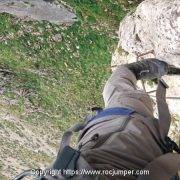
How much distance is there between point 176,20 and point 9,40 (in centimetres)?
371

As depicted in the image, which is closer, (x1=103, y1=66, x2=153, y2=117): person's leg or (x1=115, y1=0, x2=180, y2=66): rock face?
(x1=103, y1=66, x2=153, y2=117): person's leg

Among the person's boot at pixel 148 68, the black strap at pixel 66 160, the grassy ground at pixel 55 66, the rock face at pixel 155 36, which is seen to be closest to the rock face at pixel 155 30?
the rock face at pixel 155 36

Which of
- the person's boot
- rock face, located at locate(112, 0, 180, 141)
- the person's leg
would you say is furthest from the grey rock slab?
the person's leg

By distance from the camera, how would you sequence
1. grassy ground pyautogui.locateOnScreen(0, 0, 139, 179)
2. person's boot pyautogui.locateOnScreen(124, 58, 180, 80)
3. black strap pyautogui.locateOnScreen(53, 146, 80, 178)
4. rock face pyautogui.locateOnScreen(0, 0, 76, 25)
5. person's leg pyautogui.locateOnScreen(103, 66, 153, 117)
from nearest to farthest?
black strap pyautogui.locateOnScreen(53, 146, 80, 178)
person's leg pyautogui.locateOnScreen(103, 66, 153, 117)
person's boot pyautogui.locateOnScreen(124, 58, 180, 80)
rock face pyautogui.locateOnScreen(0, 0, 76, 25)
grassy ground pyautogui.locateOnScreen(0, 0, 139, 179)

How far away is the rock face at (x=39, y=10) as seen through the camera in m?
5.82

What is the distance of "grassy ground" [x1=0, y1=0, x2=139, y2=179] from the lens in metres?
5.95

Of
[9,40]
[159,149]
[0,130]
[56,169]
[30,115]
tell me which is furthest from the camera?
[0,130]

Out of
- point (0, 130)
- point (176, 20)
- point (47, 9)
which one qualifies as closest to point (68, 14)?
point (47, 9)

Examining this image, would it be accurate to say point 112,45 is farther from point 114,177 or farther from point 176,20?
point 114,177

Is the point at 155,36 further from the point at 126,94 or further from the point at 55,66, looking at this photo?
the point at 55,66

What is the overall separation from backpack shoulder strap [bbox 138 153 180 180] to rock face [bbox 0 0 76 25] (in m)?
4.13

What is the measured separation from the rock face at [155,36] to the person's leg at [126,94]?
74 cm

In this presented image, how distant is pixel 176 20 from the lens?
3.95 m

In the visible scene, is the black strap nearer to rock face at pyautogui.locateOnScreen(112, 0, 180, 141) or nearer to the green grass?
rock face at pyautogui.locateOnScreen(112, 0, 180, 141)
